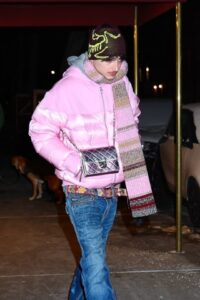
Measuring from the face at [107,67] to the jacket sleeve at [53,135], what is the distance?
28cm

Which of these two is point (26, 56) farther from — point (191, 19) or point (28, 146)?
point (28, 146)

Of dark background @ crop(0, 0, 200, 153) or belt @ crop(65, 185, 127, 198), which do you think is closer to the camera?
belt @ crop(65, 185, 127, 198)

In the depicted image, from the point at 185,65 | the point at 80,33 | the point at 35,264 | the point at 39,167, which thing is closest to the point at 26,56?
the point at 185,65

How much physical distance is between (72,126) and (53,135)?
0.40 ft

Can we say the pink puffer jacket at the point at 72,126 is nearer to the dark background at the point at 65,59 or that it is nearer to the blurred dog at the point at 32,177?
the dark background at the point at 65,59

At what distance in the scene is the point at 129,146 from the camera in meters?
3.96

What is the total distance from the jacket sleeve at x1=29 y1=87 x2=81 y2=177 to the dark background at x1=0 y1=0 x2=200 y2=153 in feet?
10.1

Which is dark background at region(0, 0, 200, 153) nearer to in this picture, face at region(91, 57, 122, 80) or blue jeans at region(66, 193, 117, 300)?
face at region(91, 57, 122, 80)

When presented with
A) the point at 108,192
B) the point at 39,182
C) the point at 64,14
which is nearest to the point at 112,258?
the point at 108,192

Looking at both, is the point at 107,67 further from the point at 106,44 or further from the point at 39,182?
the point at 39,182

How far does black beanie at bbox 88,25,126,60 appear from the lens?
386 cm

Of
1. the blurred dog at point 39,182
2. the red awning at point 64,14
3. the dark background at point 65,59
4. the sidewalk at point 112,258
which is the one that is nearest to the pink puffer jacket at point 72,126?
the sidewalk at point 112,258

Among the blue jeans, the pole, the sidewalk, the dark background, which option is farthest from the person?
the dark background

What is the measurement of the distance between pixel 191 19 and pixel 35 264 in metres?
19.1
